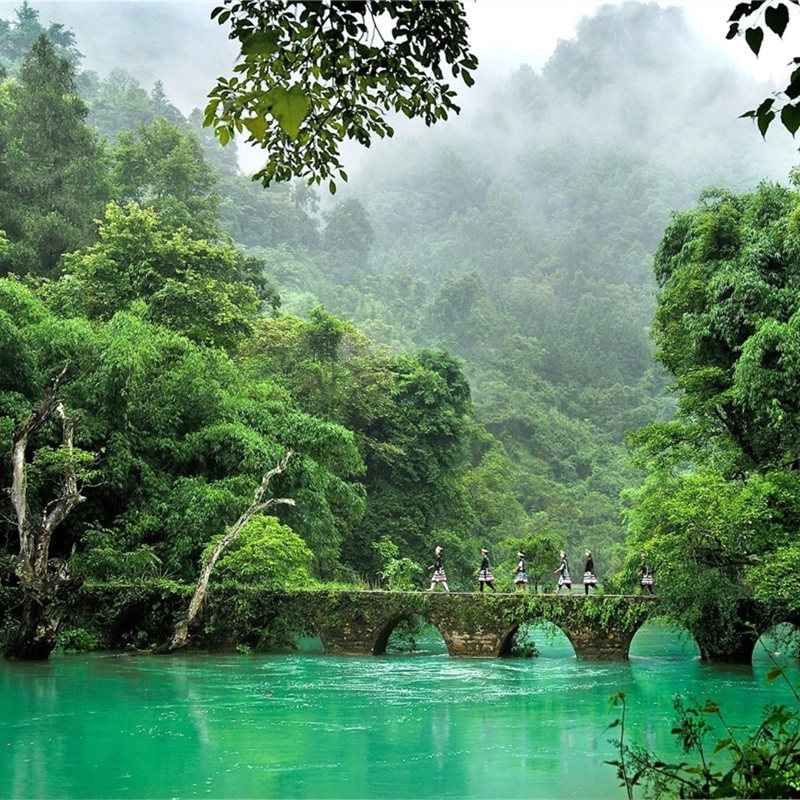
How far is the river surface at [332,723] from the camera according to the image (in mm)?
8617

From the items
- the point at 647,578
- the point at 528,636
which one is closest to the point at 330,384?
the point at 528,636

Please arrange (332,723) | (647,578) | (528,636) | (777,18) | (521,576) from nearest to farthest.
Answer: (777,18)
(332,723)
(647,578)
(521,576)
(528,636)

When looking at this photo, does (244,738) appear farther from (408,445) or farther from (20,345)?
(408,445)

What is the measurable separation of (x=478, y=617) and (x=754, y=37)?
55.1 ft

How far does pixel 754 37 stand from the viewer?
2.90 metres

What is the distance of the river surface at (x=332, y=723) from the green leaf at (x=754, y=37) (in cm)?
668

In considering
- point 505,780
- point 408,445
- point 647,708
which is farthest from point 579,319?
point 505,780

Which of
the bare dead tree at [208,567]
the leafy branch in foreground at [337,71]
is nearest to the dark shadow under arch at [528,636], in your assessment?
the bare dead tree at [208,567]

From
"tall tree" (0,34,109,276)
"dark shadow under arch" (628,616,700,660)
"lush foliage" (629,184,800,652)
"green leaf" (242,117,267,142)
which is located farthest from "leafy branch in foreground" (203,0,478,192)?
"tall tree" (0,34,109,276)

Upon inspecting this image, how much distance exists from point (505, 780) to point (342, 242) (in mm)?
66299

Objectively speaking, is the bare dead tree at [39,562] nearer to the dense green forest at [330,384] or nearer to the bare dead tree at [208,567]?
the dense green forest at [330,384]

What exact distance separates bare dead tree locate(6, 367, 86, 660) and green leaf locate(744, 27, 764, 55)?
14377 mm

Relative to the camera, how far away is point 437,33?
4434mm

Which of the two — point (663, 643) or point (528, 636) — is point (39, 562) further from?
point (663, 643)
